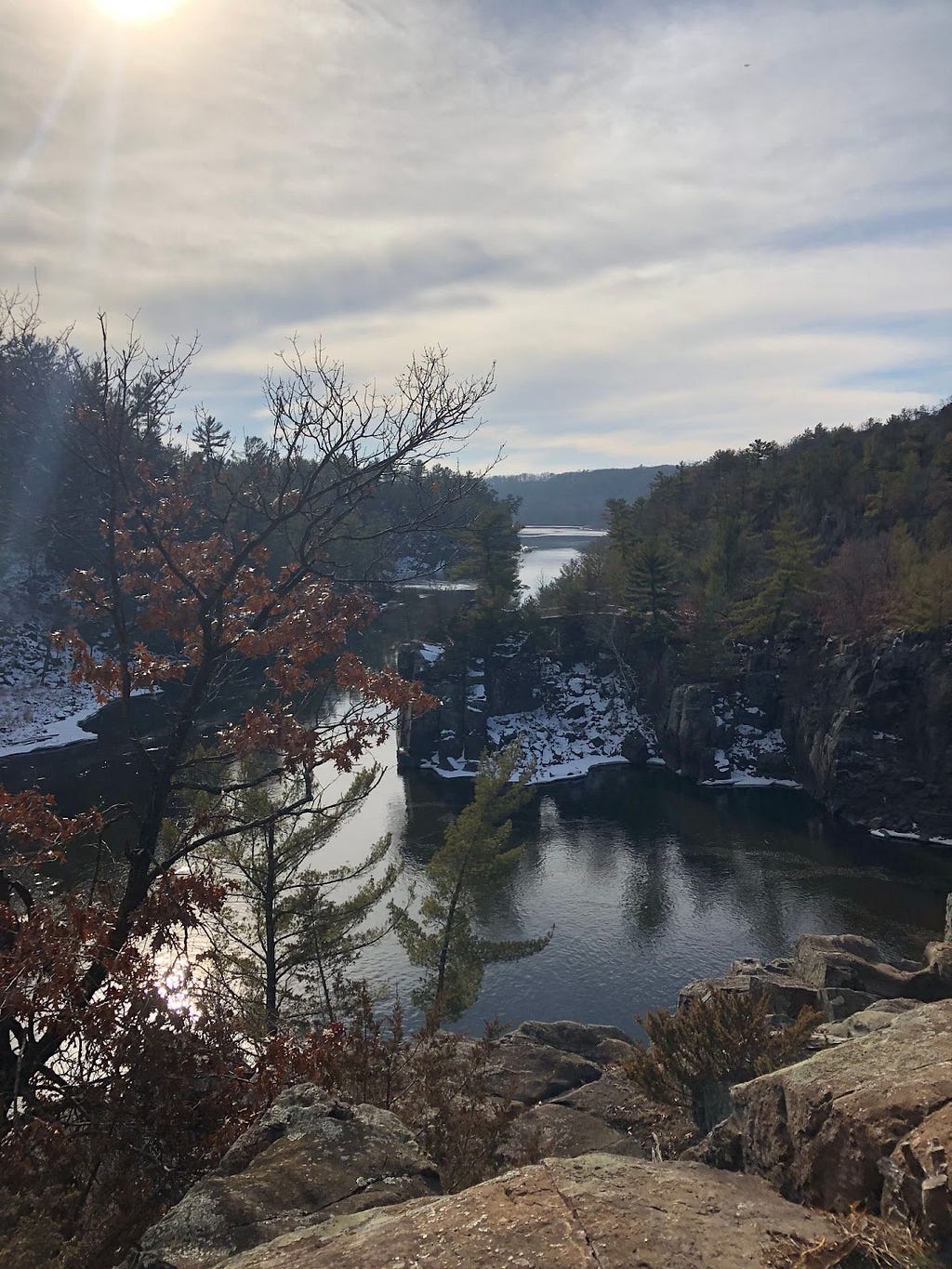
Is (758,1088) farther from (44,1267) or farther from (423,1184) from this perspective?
(44,1267)

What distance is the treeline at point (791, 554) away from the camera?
164ft

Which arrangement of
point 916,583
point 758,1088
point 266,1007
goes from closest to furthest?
1. point 758,1088
2. point 266,1007
3. point 916,583

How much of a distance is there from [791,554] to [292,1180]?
5392 cm

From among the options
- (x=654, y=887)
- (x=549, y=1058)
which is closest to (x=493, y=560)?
(x=654, y=887)

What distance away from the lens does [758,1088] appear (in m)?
6.01

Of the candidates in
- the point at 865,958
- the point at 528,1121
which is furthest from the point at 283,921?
the point at 865,958

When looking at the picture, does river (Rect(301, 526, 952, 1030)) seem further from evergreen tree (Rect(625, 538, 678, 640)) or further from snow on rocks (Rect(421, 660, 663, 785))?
evergreen tree (Rect(625, 538, 678, 640))

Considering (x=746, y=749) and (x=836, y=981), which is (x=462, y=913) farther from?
(x=746, y=749)

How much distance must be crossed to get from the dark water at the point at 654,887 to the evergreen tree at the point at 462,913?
10.5 ft

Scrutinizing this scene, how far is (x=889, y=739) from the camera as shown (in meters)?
44.2

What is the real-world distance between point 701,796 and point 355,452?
4381 centimetres

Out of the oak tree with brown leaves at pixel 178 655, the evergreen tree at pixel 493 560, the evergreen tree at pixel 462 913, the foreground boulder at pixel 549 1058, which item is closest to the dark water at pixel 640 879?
the evergreen tree at pixel 462 913

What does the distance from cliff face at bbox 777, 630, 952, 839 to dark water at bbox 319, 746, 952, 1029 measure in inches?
92.0

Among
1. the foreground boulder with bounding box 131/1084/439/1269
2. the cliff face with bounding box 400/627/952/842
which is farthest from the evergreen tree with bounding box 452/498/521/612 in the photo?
the foreground boulder with bounding box 131/1084/439/1269
